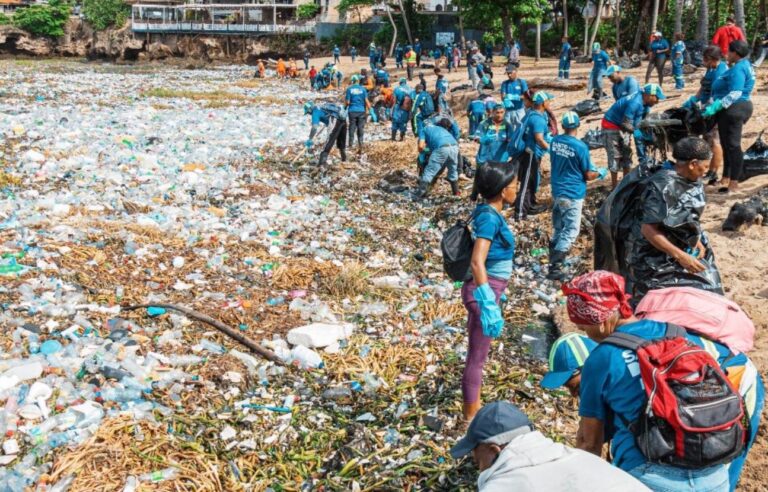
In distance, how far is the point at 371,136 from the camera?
14180mm

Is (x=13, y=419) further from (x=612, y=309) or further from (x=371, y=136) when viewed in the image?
(x=371, y=136)

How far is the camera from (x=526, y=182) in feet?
24.6

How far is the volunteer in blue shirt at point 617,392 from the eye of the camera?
2.02m

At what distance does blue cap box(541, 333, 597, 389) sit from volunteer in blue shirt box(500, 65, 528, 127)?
591 cm

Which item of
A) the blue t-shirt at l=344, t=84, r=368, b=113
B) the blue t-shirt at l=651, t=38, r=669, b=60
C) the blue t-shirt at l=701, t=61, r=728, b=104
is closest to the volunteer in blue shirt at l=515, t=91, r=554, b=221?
the blue t-shirt at l=701, t=61, r=728, b=104

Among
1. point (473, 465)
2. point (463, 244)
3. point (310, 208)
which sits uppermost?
point (463, 244)

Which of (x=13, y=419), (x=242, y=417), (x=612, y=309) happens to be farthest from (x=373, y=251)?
(x=612, y=309)

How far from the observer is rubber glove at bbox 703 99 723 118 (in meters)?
6.06

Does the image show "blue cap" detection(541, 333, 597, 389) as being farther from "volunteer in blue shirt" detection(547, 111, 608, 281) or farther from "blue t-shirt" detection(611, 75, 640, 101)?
"blue t-shirt" detection(611, 75, 640, 101)

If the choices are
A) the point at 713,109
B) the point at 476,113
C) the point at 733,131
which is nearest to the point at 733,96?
the point at 713,109

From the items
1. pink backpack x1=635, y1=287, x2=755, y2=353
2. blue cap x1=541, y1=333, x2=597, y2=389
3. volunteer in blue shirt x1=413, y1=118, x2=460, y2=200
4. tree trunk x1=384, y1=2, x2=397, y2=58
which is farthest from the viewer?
tree trunk x1=384, y1=2, x2=397, y2=58

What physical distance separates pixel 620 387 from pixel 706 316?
482mm

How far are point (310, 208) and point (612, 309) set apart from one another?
6505mm

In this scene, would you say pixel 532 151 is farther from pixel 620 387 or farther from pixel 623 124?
pixel 620 387
